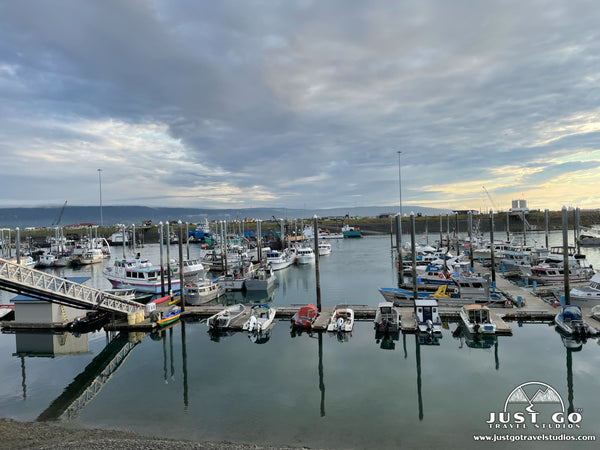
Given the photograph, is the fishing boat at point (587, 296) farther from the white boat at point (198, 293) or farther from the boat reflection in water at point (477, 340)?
the white boat at point (198, 293)

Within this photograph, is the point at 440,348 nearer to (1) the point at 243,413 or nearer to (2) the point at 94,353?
(1) the point at 243,413

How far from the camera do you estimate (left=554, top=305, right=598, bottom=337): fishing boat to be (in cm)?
2303

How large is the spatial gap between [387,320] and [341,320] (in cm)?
305

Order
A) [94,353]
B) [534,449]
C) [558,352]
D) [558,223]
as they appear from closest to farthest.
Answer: [534,449] → [558,352] → [94,353] → [558,223]

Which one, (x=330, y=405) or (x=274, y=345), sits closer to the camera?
(x=330, y=405)

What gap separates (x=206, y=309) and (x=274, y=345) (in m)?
9.40

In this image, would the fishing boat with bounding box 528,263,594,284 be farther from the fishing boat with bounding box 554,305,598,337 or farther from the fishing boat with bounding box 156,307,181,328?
the fishing boat with bounding box 156,307,181,328

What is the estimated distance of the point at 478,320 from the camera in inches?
976

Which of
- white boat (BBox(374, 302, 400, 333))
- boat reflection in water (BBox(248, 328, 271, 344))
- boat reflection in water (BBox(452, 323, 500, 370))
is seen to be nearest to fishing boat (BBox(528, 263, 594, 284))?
boat reflection in water (BBox(452, 323, 500, 370))

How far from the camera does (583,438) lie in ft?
45.1

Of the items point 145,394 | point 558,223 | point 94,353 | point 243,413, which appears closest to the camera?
point 243,413

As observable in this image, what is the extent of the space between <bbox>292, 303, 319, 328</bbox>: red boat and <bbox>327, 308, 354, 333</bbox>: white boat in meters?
1.32

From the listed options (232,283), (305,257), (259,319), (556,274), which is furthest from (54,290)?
(305,257)

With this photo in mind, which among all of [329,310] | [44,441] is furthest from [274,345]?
[44,441]
